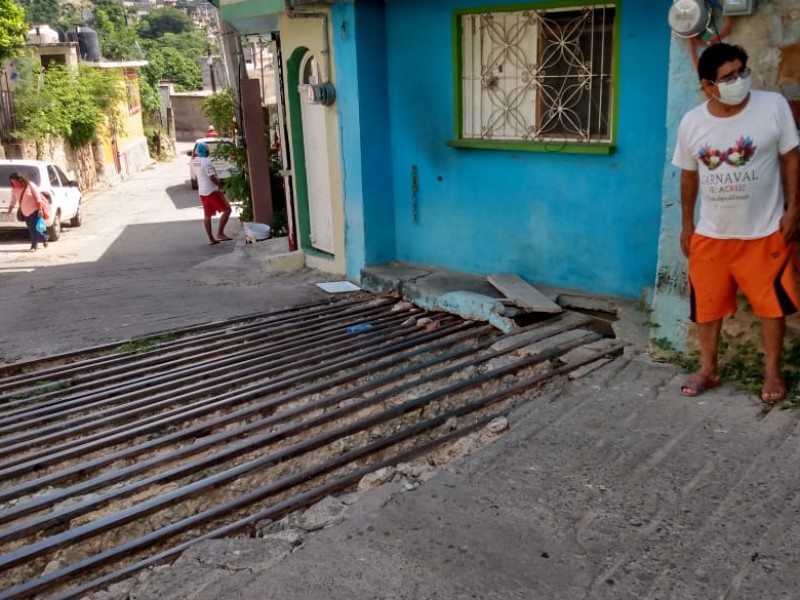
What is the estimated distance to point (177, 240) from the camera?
14188mm

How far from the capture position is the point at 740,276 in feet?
13.4

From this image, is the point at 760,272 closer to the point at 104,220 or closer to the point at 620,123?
the point at 620,123

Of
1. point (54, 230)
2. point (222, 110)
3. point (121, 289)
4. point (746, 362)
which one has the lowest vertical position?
point (54, 230)

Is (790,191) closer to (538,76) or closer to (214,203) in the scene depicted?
(538,76)

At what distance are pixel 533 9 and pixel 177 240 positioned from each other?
954 centimetres

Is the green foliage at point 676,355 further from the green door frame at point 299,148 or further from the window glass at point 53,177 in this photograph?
the window glass at point 53,177

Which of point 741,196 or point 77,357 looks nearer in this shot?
point 741,196

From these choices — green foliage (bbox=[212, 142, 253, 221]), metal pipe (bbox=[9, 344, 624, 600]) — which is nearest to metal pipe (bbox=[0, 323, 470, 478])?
metal pipe (bbox=[9, 344, 624, 600])

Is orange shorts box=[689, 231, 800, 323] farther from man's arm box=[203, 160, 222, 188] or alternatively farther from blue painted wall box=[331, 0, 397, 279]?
man's arm box=[203, 160, 222, 188]

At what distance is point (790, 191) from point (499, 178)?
120 inches

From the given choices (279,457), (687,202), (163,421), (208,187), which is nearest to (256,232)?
(208,187)

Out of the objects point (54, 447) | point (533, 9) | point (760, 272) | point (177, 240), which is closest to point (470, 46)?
point (533, 9)

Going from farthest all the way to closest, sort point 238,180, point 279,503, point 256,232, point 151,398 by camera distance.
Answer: point 238,180 → point 256,232 → point 151,398 → point 279,503

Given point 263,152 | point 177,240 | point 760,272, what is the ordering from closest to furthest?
point 760,272 < point 263,152 < point 177,240
